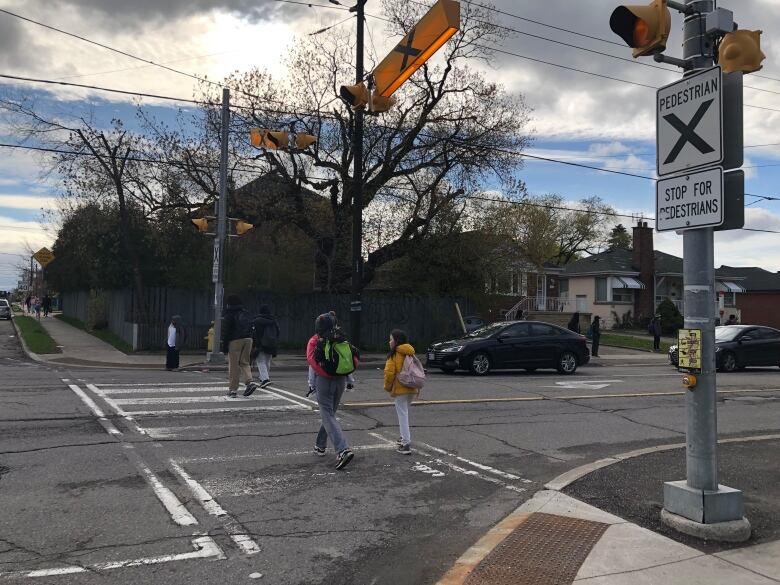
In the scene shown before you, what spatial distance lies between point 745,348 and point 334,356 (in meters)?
18.3

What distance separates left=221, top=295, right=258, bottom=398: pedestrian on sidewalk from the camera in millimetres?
12062

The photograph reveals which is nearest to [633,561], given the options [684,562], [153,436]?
[684,562]

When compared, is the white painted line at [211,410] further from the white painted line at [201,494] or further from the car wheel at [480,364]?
the car wheel at [480,364]

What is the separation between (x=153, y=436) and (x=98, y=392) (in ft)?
14.3

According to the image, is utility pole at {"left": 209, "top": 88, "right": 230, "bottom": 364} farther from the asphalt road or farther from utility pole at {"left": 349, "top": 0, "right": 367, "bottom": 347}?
the asphalt road

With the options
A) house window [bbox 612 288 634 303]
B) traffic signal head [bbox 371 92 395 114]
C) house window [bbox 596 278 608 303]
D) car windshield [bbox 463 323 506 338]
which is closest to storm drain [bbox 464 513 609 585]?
traffic signal head [bbox 371 92 395 114]

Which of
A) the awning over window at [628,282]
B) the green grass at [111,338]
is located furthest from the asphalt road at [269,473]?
the awning over window at [628,282]

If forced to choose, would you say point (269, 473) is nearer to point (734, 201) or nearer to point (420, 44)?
point (734, 201)

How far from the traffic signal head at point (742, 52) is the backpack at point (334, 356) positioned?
451cm

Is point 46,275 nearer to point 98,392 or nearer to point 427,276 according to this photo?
point 427,276

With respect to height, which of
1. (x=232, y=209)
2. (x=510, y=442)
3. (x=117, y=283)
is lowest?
(x=510, y=442)

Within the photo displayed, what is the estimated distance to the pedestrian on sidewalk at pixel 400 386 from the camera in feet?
26.6

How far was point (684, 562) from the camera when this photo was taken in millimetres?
4621

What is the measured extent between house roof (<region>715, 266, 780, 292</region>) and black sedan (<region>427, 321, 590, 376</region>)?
36.3 m
